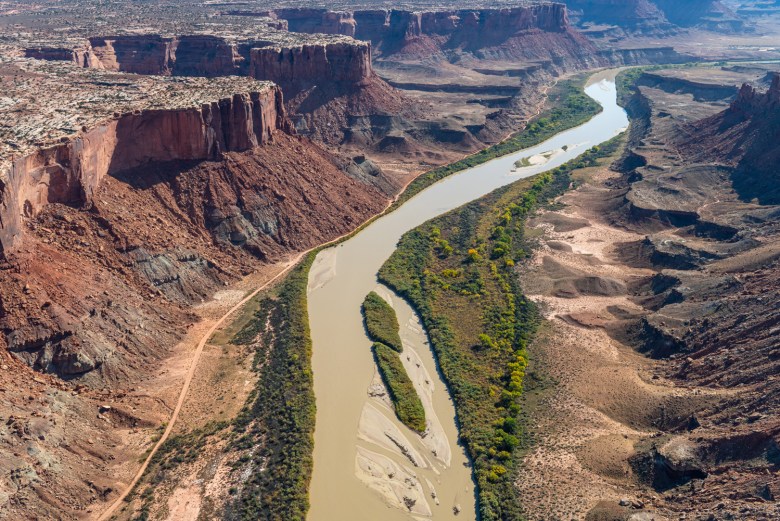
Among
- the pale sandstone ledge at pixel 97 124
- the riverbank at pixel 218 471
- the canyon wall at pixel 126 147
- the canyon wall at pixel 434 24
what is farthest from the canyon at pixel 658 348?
the canyon wall at pixel 434 24

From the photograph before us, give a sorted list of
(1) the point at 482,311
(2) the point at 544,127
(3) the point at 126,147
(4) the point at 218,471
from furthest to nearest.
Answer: (2) the point at 544,127
(3) the point at 126,147
(1) the point at 482,311
(4) the point at 218,471

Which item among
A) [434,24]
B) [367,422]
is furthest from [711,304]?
[434,24]

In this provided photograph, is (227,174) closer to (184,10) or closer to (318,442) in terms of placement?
(318,442)

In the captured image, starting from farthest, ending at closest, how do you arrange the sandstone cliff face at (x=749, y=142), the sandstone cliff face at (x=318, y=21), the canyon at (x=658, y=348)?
the sandstone cliff face at (x=318, y=21) < the sandstone cliff face at (x=749, y=142) < the canyon at (x=658, y=348)

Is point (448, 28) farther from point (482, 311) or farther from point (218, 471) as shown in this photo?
point (218, 471)

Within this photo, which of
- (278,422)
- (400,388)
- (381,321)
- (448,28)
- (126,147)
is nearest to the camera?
(278,422)

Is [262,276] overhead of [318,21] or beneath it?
beneath

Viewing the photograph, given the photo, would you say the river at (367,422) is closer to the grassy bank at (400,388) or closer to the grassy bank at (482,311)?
the grassy bank at (400,388)
